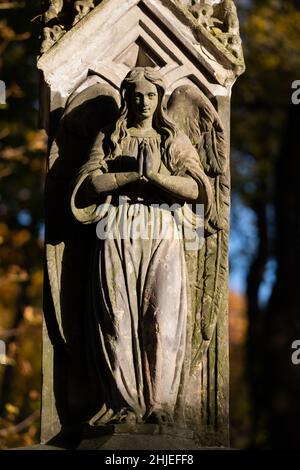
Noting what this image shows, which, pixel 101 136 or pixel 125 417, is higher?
pixel 101 136

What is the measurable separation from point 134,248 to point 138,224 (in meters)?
0.18

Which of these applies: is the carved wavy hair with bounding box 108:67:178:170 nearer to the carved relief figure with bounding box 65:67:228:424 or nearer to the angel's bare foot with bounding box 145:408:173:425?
the carved relief figure with bounding box 65:67:228:424

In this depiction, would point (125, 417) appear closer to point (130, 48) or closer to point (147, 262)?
point (147, 262)

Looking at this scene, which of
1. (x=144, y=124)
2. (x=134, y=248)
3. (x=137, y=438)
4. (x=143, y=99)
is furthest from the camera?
(x=144, y=124)

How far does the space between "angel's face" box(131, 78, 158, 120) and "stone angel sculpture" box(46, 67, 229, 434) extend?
1 centimetres

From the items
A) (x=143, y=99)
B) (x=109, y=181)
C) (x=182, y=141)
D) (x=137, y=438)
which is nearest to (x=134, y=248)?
(x=109, y=181)

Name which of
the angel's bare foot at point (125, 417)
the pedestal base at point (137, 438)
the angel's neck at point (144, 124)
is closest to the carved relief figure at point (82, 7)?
the angel's neck at point (144, 124)

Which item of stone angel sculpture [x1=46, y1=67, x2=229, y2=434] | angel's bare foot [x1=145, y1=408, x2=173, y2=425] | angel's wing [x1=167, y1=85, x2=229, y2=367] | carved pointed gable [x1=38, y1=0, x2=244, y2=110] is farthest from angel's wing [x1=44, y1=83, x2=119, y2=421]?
angel's bare foot [x1=145, y1=408, x2=173, y2=425]

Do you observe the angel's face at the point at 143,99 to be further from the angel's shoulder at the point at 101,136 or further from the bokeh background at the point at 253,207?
the bokeh background at the point at 253,207

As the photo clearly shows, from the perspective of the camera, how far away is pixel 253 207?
29.3 m

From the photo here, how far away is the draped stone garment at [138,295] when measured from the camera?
10469mm

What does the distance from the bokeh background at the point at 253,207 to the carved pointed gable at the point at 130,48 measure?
288 inches

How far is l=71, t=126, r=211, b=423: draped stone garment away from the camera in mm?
10469
